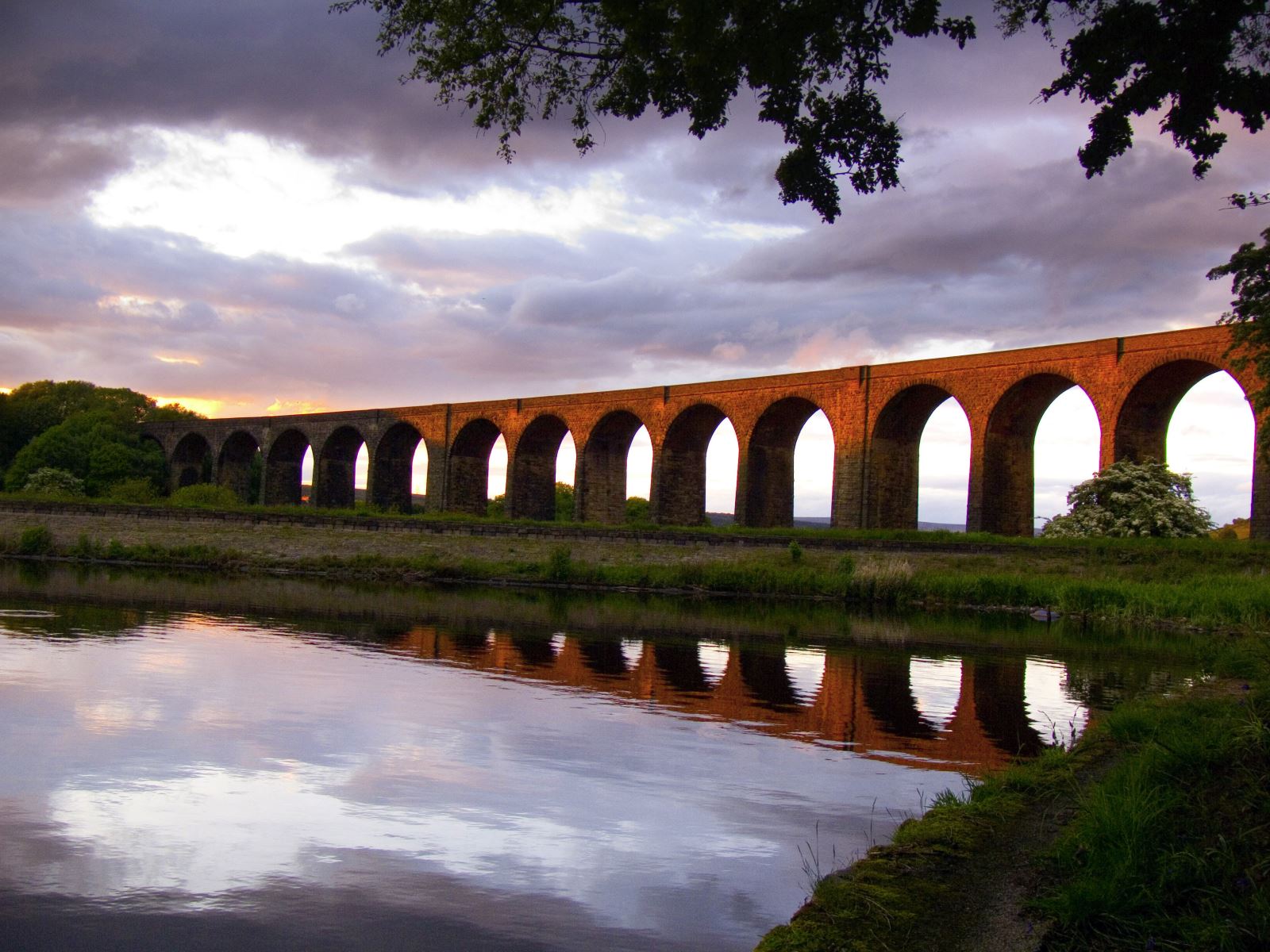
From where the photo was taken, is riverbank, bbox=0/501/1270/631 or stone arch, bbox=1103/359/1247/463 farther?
stone arch, bbox=1103/359/1247/463

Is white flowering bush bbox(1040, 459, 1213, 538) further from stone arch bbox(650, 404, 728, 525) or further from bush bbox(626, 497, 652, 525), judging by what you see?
bush bbox(626, 497, 652, 525)

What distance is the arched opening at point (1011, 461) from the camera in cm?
2911

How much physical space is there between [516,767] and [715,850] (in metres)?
1.79

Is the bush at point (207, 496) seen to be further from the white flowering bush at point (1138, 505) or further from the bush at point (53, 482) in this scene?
the white flowering bush at point (1138, 505)

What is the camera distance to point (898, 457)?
32.5m

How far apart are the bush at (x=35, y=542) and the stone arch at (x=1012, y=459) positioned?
916 inches

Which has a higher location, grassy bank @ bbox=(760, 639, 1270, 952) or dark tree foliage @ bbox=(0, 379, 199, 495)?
dark tree foliage @ bbox=(0, 379, 199, 495)

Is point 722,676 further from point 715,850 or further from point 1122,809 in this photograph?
point 1122,809

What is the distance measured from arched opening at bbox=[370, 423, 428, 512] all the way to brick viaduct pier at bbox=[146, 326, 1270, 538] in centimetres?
7

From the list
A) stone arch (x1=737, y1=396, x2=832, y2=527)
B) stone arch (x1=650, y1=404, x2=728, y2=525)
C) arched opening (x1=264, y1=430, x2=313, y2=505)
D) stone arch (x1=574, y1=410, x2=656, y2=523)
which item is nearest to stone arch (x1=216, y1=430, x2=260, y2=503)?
arched opening (x1=264, y1=430, x2=313, y2=505)

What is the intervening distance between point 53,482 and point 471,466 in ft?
55.5

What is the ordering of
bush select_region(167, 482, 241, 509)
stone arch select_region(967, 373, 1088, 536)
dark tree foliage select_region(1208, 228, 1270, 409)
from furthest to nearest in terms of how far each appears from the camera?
bush select_region(167, 482, 241, 509) < stone arch select_region(967, 373, 1088, 536) < dark tree foliage select_region(1208, 228, 1270, 409)

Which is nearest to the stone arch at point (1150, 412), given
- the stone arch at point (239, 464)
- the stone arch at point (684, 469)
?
the stone arch at point (684, 469)

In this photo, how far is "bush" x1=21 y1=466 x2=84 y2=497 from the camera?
46.7m
